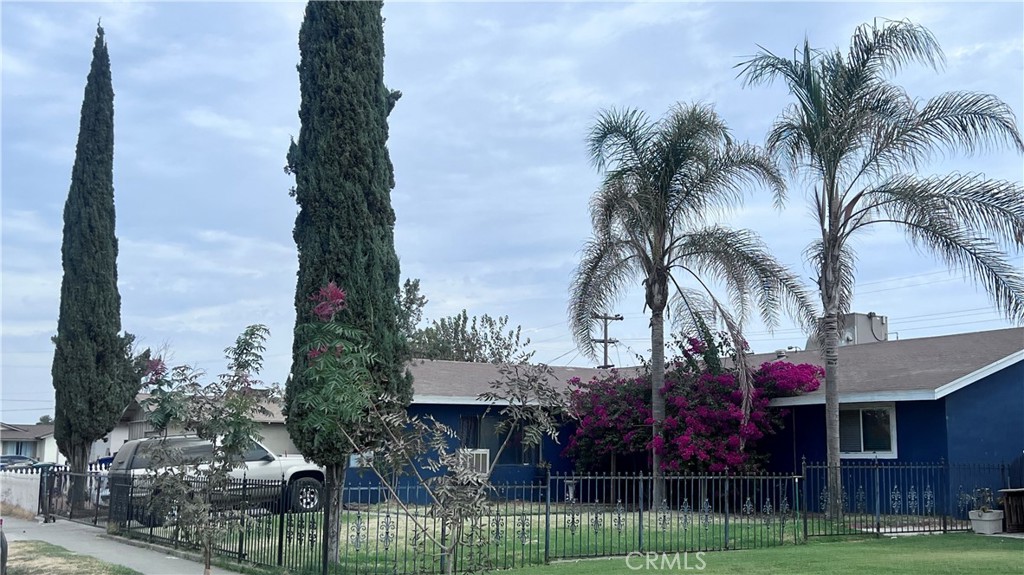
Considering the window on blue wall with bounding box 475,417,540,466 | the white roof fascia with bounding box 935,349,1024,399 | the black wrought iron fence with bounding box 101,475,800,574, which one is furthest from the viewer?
the window on blue wall with bounding box 475,417,540,466


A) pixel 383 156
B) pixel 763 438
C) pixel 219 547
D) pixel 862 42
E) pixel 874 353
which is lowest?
pixel 219 547

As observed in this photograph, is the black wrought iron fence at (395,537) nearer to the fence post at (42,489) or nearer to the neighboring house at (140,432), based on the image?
the fence post at (42,489)

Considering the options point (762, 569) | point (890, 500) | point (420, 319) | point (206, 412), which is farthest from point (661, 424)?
point (420, 319)

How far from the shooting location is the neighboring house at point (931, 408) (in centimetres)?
1928

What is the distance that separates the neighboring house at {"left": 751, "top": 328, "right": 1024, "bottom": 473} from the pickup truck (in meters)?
10.9

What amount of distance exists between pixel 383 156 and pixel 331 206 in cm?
117

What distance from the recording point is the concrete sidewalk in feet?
43.0

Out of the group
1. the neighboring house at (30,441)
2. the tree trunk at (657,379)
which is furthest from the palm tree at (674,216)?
the neighboring house at (30,441)

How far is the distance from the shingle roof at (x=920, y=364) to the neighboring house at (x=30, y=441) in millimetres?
47317

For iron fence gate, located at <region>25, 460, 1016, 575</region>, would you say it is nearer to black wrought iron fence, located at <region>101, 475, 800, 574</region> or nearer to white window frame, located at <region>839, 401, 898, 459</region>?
black wrought iron fence, located at <region>101, 475, 800, 574</region>

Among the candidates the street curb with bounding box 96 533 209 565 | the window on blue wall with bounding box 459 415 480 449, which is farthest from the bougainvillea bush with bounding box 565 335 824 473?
the street curb with bounding box 96 533 209 565

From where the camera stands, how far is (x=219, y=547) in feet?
44.4

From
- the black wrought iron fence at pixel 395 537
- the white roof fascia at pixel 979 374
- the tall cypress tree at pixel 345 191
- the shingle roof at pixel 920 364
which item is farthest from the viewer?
the shingle roof at pixel 920 364

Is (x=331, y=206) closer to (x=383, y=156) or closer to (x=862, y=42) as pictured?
(x=383, y=156)
